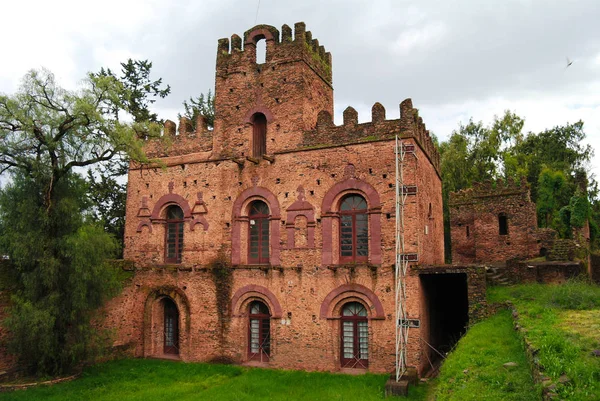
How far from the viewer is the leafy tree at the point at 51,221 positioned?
14.2 meters

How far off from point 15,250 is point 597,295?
1601 centimetres

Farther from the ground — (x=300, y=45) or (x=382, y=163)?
(x=300, y=45)

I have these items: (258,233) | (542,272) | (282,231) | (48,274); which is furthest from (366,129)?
(48,274)

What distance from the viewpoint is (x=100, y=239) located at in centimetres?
1559

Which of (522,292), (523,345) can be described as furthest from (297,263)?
(523,345)

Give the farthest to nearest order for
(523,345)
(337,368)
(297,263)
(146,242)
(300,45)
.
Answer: (146,242), (300,45), (297,263), (337,368), (523,345)

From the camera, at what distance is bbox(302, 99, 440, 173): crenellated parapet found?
52.4 feet

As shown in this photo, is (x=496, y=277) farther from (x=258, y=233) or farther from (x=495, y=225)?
(x=258, y=233)

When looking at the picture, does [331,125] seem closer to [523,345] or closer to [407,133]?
[407,133]

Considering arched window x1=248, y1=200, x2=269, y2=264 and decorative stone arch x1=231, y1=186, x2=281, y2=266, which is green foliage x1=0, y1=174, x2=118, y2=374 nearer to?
decorative stone arch x1=231, y1=186, x2=281, y2=266

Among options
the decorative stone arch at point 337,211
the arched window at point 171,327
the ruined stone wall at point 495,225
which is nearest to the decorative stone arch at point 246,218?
the decorative stone arch at point 337,211

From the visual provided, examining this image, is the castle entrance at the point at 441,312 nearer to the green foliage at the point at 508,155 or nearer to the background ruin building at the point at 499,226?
the background ruin building at the point at 499,226

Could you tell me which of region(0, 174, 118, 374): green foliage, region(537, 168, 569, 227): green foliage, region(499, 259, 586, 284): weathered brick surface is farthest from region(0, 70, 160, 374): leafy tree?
region(537, 168, 569, 227): green foliage

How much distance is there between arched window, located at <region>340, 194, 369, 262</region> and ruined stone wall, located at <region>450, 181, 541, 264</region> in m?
9.61
